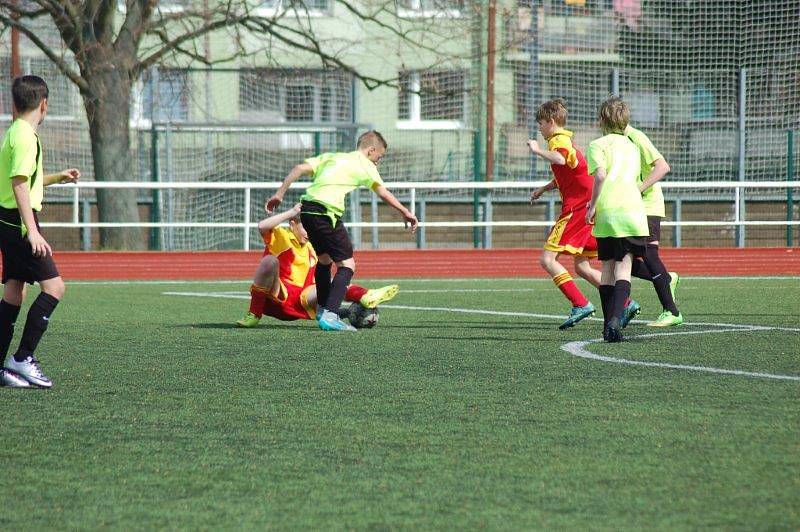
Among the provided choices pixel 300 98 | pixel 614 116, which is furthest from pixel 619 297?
pixel 300 98

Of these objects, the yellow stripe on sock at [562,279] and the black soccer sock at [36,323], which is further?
the yellow stripe on sock at [562,279]

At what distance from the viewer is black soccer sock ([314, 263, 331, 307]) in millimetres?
9781

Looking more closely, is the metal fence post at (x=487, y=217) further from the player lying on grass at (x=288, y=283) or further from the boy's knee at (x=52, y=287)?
the boy's knee at (x=52, y=287)

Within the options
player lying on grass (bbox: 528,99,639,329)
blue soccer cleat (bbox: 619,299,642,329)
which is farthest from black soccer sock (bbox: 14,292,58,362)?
player lying on grass (bbox: 528,99,639,329)

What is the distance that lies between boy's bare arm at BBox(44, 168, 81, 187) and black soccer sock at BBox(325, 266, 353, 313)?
8.95ft

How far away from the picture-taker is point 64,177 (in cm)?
691

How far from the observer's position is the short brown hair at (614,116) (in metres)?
8.62

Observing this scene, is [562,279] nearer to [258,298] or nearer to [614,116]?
[614,116]

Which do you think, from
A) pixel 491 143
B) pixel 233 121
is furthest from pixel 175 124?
pixel 491 143

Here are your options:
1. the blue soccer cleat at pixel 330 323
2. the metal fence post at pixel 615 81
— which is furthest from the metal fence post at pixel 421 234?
the blue soccer cleat at pixel 330 323

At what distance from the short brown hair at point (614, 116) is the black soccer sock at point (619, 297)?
40.8 inches

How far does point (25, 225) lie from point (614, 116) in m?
4.05

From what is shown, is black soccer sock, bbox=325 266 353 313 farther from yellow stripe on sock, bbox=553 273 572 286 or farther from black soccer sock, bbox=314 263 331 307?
yellow stripe on sock, bbox=553 273 572 286

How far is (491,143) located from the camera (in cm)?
2419
